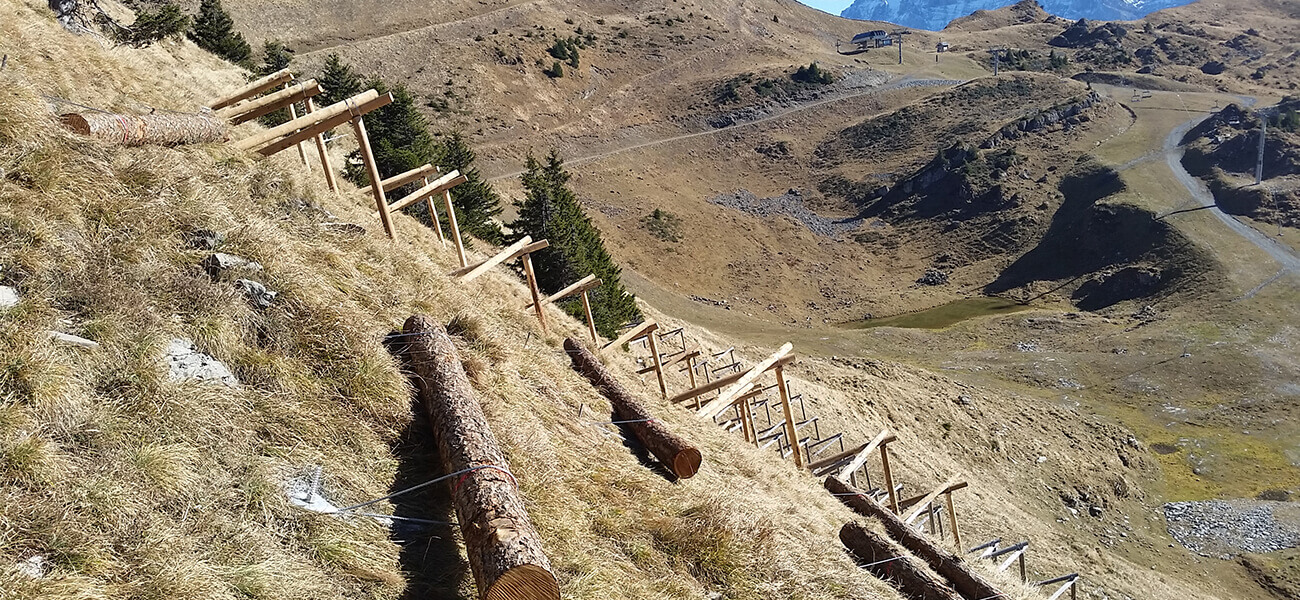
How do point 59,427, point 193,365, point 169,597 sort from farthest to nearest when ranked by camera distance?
point 193,365 → point 59,427 → point 169,597

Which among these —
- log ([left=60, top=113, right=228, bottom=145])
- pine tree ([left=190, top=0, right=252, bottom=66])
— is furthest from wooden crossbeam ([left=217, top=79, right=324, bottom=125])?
pine tree ([left=190, top=0, right=252, bottom=66])

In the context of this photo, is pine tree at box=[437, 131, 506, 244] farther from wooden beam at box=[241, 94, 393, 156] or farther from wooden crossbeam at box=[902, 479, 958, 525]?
wooden crossbeam at box=[902, 479, 958, 525]

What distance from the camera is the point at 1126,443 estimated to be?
32.8 meters

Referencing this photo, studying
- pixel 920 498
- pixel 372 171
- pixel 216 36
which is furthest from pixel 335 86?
pixel 920 498

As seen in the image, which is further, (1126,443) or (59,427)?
(1126,443)

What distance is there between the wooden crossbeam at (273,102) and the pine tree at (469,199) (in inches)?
525

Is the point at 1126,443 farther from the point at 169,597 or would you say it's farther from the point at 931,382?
the point at 169,597

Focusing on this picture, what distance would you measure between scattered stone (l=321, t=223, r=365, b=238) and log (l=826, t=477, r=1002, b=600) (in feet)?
31.4

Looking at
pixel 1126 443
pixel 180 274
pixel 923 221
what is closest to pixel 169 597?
pixel 180 274

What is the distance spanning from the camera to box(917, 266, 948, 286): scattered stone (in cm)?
6181

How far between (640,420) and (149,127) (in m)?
7.12

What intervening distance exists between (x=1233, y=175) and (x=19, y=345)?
83257 mm

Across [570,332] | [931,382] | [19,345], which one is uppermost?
[19,345]

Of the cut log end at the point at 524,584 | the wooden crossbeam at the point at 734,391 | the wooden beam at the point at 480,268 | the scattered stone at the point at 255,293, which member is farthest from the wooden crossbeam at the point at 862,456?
the scattered stone at the point at 255,293
